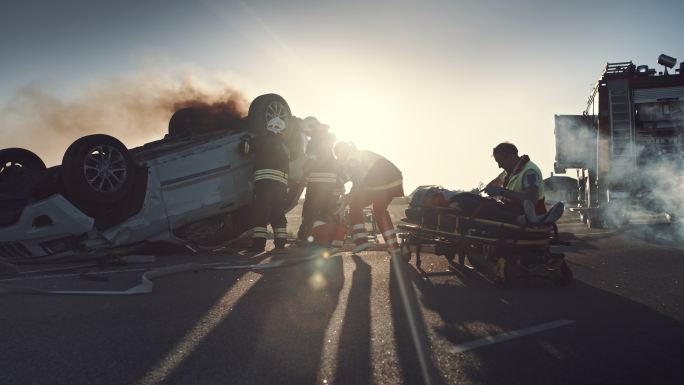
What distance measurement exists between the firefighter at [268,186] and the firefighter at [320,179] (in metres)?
0.85

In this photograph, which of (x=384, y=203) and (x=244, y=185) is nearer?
(x=384, y=203)

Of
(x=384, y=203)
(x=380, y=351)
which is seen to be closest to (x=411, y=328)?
(x=380, y=351)

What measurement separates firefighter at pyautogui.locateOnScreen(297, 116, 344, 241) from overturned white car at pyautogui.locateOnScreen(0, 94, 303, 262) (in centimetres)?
74

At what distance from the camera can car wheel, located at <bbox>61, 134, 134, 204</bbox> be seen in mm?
6062

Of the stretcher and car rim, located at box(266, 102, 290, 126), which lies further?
car rim, located at box(266, 102, 290, 126)

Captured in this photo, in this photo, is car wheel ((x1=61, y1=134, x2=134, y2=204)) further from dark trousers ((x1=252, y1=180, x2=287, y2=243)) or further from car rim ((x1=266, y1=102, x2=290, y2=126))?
car rim ((x1=266, y1=102, x2=290, y2=126))

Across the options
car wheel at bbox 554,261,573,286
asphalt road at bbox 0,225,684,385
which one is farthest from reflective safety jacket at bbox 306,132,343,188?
car wheel at bbox 554,261,573,286

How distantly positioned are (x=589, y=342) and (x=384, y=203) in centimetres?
450

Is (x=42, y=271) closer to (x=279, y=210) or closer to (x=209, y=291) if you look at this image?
(x=209, y=291)

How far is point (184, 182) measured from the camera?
728 cm

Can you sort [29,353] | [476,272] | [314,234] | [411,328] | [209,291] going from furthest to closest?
1. [314,234]
2. [476,272]
3. [209,291]
4. [411,328]
5. [29,353]

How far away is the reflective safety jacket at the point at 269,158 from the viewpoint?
7816mm

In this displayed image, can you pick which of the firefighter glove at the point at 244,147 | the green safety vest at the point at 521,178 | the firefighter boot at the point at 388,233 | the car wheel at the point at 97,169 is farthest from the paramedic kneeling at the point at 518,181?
the car wheel at the point at 97,169

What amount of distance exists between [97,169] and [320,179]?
3666 mm
